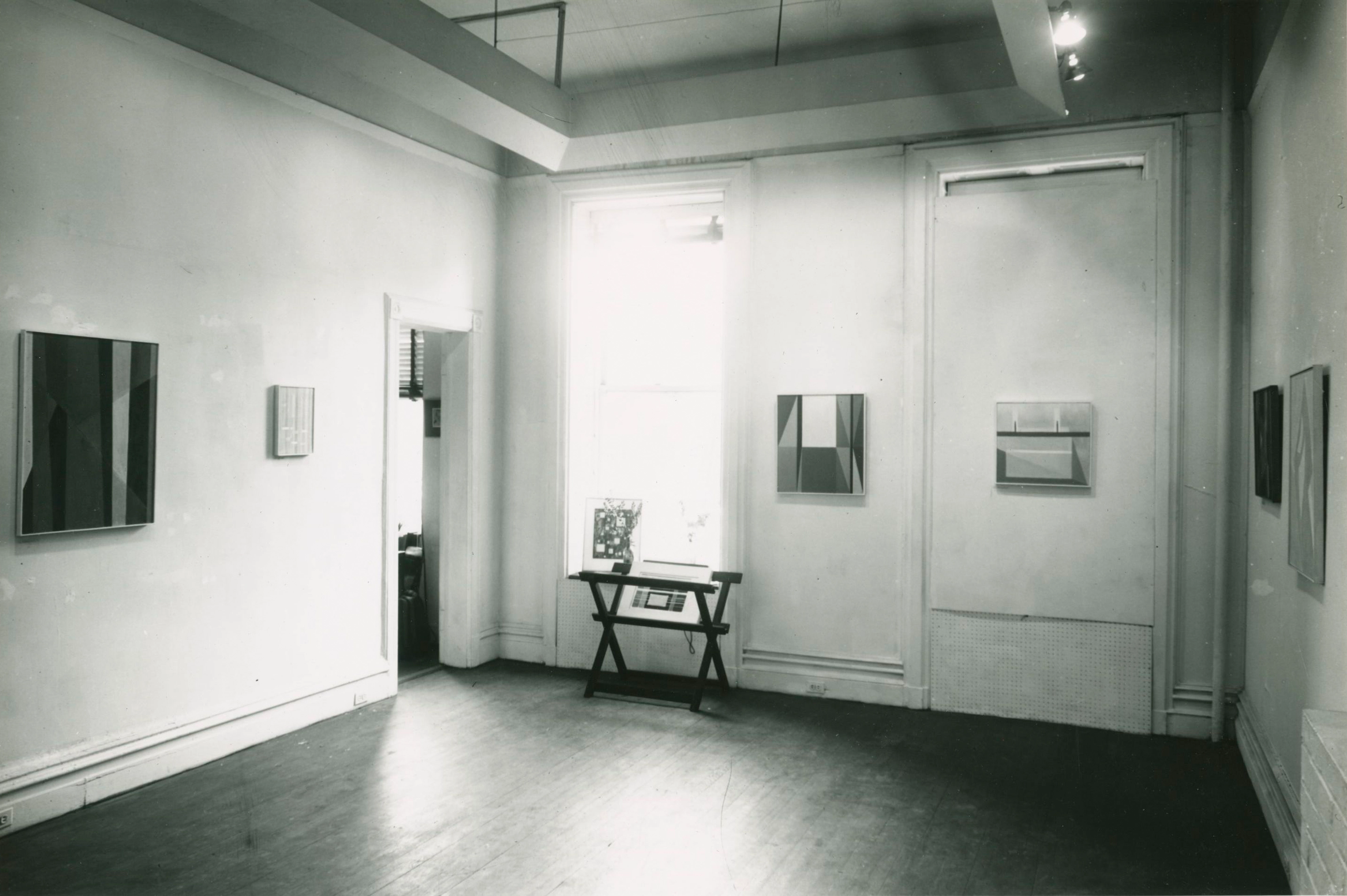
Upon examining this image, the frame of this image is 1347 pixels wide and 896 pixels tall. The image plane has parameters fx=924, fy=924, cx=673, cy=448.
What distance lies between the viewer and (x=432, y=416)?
7137mm

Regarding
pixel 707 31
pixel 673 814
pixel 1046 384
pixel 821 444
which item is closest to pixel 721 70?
pixel 707 31

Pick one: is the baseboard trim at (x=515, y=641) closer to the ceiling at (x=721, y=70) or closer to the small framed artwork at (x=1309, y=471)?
the ceiling at (x=721, y=70)

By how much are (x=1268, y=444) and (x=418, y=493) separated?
5.87m

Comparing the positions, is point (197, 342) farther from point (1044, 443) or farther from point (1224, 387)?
point (1224, 387)

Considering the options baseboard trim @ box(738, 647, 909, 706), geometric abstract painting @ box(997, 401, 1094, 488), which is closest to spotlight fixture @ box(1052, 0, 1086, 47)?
geometric abstract painting @ box(997, 401, 1094, 488)

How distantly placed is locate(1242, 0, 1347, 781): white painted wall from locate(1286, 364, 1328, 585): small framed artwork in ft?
0.23

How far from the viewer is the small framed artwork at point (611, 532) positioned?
621cm

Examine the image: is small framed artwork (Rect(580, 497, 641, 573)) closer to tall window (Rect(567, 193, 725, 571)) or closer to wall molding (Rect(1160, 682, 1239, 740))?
tall window (Rect(567, 193, 725, 571))

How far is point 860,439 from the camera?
19.0 ft

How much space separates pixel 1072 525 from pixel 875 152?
2540 millimetres

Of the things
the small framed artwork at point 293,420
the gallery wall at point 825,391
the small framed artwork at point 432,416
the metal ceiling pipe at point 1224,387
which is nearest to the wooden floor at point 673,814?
the metal ceiling pipe at point 1224,387

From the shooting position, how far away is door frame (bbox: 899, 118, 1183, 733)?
512 centimetres

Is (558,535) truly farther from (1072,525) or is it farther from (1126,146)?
(1126,146)

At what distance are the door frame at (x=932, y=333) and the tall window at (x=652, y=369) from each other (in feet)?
4.09
